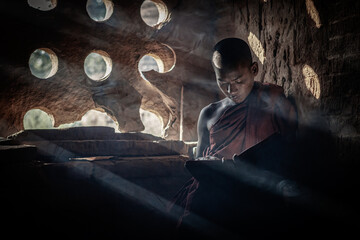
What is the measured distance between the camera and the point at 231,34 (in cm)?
538

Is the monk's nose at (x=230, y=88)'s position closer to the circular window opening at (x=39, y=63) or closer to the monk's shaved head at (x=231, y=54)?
the monk's shaved head at (x=231, y=54)

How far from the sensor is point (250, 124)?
102 inches

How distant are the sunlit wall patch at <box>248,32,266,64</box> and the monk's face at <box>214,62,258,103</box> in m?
1.29

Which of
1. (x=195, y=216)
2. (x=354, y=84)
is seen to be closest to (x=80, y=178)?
(x=195, y=216)

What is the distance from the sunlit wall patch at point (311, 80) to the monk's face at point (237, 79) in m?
0.56

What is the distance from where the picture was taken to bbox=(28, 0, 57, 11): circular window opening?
470 cm

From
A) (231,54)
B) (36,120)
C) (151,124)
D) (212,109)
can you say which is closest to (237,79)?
(231,54)

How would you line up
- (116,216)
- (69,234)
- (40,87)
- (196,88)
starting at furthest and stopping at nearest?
(196,88)
(40,87)
(116,216)
(69,234)

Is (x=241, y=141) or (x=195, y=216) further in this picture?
(x=241, y=141)

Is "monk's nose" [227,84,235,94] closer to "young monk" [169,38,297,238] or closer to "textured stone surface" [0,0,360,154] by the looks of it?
"young monk" [169,38,297,238]

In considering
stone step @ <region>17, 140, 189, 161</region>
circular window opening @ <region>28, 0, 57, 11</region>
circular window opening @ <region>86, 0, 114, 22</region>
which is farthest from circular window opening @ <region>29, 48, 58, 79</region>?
stone step @ <region>17, 140, 189, 161</region>

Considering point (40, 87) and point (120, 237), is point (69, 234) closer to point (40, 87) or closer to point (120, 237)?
point (120, 237)

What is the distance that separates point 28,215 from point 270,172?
6.29 feet

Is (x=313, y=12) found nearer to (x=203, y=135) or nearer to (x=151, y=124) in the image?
(x=203, y=135)
